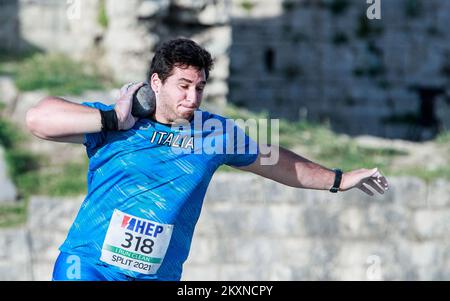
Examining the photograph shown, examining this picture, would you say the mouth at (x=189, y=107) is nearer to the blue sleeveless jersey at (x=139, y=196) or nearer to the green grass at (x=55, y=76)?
the blue sleeveless jersey at (x=139, y=196)

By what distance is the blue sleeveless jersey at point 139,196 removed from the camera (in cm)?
462

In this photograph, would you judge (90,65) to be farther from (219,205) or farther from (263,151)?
(263,151)

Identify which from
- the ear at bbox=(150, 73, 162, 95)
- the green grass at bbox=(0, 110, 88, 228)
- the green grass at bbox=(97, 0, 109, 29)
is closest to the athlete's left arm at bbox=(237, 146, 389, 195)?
the ear at bbox=(150, 73, 162, 95)

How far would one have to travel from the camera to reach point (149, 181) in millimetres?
4629

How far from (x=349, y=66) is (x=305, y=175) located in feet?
32.3

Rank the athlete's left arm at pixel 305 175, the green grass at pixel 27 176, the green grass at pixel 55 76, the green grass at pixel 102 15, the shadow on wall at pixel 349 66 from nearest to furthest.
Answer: the athlete's left arm at pixel 305 175 → the green grass at pixel 27 176 → the green grass at pixel 55 76 → the green grass at pixel 102 15 → the shadow on wall at pixel 349 66

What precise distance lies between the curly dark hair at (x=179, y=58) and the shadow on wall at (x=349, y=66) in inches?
368

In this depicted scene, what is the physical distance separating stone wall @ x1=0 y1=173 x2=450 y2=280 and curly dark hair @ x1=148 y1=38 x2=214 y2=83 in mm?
3991

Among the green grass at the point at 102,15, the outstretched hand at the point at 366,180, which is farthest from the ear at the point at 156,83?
the green grass at the point at 102,15

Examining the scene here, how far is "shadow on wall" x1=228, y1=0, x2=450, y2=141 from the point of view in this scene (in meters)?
14.2

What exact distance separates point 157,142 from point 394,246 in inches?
189

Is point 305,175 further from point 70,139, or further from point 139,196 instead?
point 70,139

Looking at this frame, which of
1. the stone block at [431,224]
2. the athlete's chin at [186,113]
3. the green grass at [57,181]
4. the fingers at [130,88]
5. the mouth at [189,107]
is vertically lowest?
the stone block at [431,224]

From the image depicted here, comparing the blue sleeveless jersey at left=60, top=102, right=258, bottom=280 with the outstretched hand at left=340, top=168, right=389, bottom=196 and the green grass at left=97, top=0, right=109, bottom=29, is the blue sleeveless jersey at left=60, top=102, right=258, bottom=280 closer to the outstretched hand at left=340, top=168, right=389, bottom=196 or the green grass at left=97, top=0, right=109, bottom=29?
the outstretched hand at left=340, top=168, right=389, bottom=196
